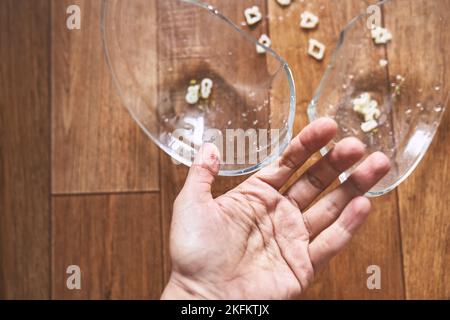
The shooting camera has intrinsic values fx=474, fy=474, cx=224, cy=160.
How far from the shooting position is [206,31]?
802mm

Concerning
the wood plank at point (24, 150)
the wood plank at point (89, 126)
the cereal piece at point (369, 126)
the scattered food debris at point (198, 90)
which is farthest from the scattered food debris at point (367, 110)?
the wood plank at point (24, 150)

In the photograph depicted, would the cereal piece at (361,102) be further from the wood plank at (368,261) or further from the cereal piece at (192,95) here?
the cereal piece at (192,95)

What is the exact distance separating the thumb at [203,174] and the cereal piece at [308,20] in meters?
0.32

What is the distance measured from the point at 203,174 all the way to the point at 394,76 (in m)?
0.40

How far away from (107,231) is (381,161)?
0.46m

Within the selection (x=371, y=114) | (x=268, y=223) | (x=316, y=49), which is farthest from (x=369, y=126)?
(x=268, y=223)

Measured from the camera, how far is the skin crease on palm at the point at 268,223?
605mm

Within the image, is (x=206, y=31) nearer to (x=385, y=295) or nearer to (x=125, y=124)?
(x=125, y=124)

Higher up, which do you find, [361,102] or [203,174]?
[361,102]

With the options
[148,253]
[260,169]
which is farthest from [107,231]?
[260,169]

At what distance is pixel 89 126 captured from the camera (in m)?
0.82

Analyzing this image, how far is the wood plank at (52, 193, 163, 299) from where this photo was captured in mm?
798

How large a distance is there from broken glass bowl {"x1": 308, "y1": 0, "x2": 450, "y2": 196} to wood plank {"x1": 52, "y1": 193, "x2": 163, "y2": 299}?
342mm

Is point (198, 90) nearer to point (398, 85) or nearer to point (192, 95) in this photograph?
point (192, 95)
